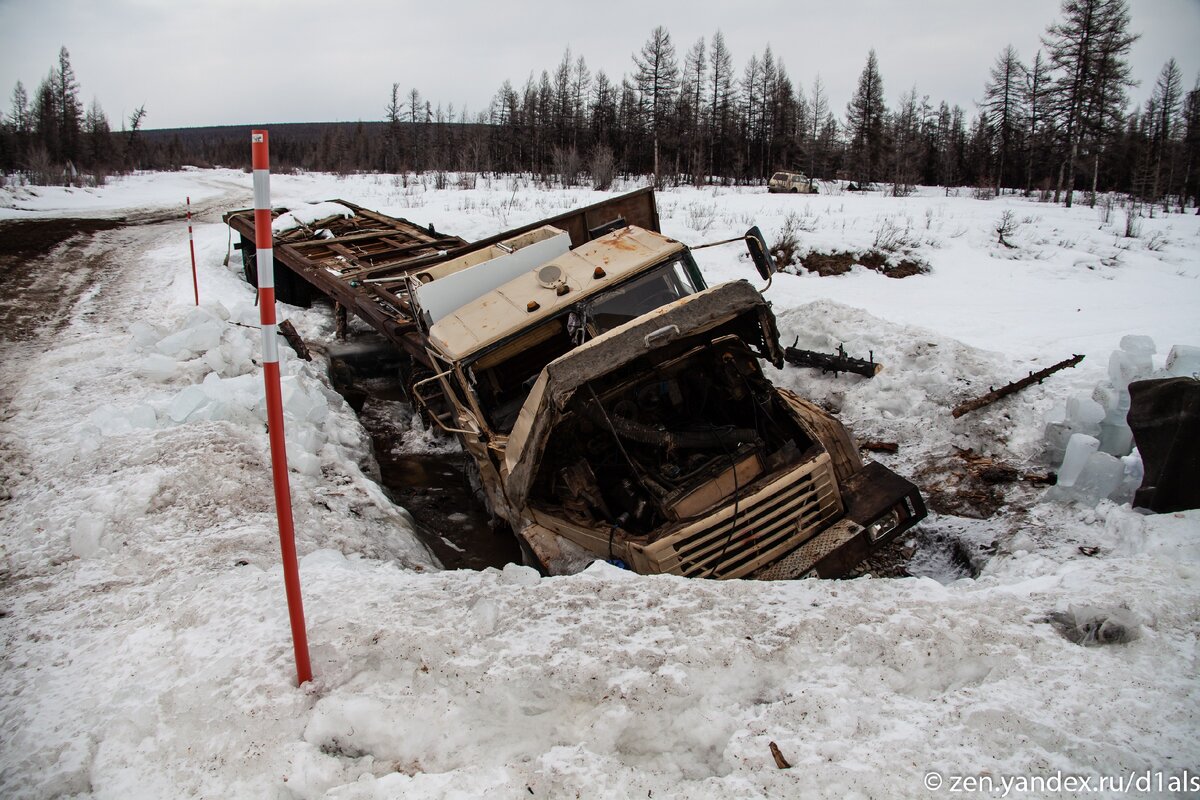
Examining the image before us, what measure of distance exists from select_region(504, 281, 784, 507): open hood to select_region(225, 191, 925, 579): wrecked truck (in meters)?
0.01

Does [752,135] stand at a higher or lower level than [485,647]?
higher

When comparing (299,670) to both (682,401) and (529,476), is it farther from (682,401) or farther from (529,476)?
(682,401)

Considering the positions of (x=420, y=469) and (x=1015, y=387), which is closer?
(x=1015, y=387)

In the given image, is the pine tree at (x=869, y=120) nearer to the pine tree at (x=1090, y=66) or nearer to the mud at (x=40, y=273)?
the pine tree at (x=1090, y=66)

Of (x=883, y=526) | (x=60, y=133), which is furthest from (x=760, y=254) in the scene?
(x=60, y=133)

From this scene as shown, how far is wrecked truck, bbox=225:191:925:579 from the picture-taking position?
4.14 metres

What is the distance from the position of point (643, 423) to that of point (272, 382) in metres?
2.93

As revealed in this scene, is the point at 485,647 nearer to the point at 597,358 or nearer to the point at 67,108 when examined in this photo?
the point at 597,358

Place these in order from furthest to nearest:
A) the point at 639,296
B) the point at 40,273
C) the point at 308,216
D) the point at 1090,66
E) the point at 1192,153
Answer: the point at 1192,153, the point at 1090,66, the point at 308,216, the point at 40,273, the point at 639,296

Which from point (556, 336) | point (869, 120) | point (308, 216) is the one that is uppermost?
point (869, 120)

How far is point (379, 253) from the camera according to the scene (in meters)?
9.67

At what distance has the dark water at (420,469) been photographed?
18.5 feet

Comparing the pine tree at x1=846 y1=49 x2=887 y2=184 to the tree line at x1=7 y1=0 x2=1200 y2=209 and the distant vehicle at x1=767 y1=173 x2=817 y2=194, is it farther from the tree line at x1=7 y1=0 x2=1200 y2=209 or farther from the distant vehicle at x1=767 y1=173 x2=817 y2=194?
the distant vehicle at x1=767 y1=173 x2=817 y2=194

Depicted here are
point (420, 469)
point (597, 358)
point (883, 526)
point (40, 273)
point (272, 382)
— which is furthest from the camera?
point (40, 273)
